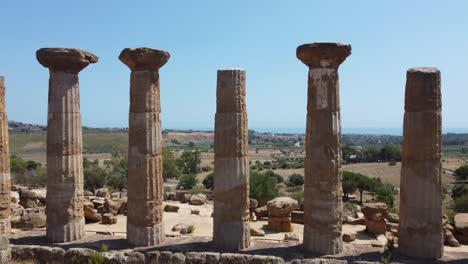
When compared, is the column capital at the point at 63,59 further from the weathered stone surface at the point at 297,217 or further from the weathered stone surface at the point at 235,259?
the weathered stone surface at the point at 297,217

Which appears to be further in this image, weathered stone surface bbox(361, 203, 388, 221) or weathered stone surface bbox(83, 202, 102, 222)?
weathered stone surface bbox(83, 202, 102, 222)

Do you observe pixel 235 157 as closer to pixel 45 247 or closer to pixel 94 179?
pixel 45 247

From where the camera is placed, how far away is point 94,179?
147 feet

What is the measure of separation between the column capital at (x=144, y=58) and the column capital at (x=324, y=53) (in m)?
4.85

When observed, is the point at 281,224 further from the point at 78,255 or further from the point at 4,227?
the point at 4,227

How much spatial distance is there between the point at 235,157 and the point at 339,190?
3.60 meters

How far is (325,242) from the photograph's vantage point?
1412cm

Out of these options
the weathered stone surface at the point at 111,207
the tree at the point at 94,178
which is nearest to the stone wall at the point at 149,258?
the weathered stone surface at the point at 111,207

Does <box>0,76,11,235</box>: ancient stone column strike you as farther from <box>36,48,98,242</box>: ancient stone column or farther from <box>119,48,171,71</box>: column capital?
<box>119,48,171,71</box>: column capital

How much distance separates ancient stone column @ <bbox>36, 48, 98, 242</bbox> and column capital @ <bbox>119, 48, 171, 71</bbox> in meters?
1.76

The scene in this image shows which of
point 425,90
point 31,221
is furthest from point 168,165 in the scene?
point 425,90

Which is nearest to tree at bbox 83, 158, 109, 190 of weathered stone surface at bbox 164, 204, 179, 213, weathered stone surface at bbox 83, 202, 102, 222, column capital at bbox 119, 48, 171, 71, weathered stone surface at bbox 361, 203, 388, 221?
weathered stone surface at bbox 164, 204, 179, 213

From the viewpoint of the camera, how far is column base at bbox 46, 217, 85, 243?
15766 mm

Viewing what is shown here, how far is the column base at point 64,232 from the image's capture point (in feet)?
51.7
